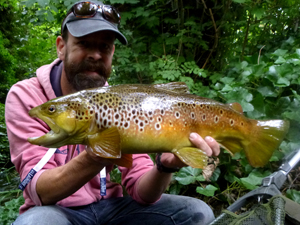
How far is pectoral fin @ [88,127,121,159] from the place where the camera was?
0.99 meters

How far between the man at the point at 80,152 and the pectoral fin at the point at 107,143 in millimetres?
491

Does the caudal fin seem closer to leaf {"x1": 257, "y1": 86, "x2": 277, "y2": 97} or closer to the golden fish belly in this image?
the golden fish belly

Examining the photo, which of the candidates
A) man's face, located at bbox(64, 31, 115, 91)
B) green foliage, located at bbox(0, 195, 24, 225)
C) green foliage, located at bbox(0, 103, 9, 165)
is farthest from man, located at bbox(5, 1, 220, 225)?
green foliage, located at bbox(0, 103, 9, 165)

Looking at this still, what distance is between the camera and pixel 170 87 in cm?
127

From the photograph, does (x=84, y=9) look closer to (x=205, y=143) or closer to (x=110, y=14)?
(x=110, y=14)

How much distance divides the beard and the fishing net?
3.78ft

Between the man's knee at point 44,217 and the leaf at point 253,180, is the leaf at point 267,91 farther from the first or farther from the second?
the man's knee at point 44,217

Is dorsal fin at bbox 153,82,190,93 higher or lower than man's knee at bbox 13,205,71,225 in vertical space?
higher

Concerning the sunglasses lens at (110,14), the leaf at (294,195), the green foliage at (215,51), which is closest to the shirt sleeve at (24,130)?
the sunglasses lens at (110,14)

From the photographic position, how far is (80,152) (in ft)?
5.36

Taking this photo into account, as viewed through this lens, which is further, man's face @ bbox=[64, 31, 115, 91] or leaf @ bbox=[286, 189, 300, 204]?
leaf @ bbox=[286, 189, 300, 204]

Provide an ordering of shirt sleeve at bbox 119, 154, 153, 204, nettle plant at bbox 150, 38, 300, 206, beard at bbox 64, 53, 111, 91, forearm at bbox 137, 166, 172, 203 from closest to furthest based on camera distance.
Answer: forearm at bbox 137, 166, 172, 203, beard at bbox 64, 53, 111, 91, shirt sleeve at bbox 119, 154, 153, 204, nettle plant at bbox 150, 38, 300, 206

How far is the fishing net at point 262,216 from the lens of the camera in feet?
3.77

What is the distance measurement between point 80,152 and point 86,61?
0.62 meters
